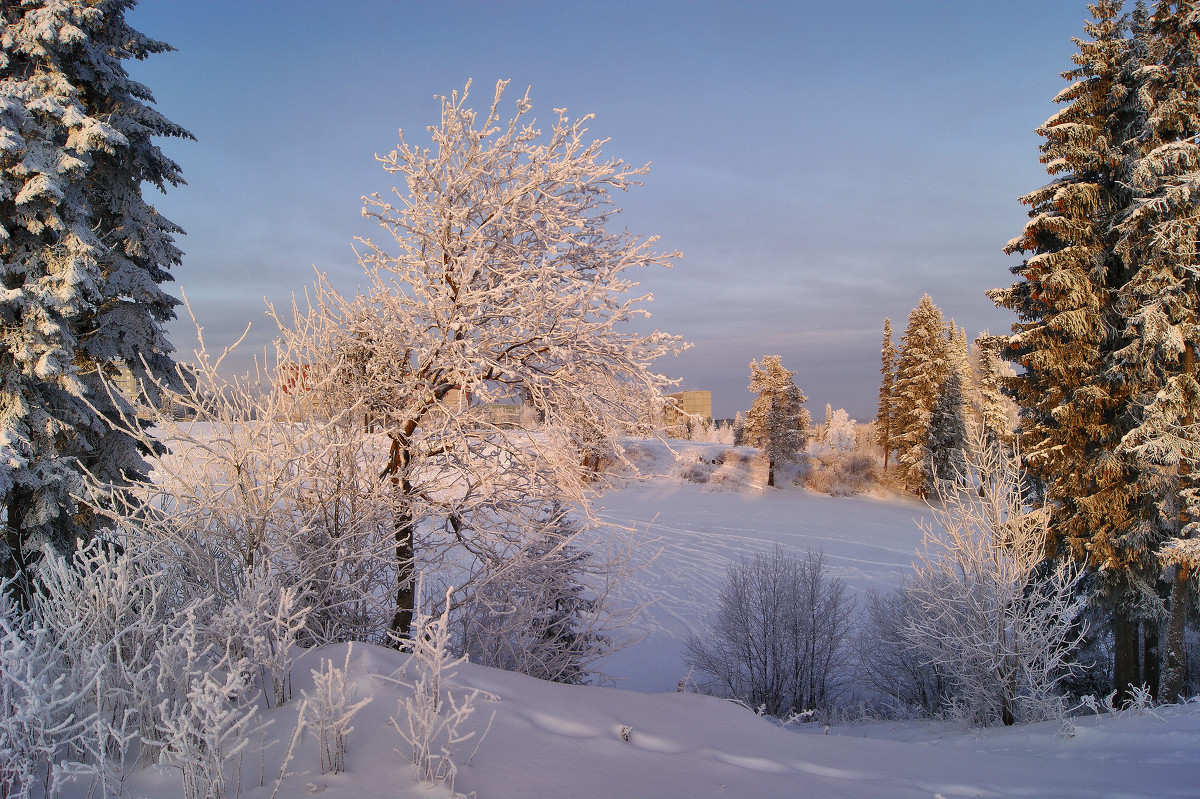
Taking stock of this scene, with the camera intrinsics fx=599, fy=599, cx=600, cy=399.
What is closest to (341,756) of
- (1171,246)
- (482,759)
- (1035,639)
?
(482,759)

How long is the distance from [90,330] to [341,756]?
10.3 meters

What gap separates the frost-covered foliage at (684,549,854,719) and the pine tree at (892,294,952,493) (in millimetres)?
23273

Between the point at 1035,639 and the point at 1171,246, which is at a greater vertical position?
the point at 1171,246

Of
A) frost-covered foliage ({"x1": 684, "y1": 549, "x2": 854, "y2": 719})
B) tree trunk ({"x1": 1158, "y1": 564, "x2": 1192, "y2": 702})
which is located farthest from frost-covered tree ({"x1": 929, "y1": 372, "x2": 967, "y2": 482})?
tree trunk ({"x1": 1158, "y1": 564, "x2": 1192, "y2": 702})

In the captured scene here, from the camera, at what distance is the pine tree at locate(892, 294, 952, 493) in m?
37.1

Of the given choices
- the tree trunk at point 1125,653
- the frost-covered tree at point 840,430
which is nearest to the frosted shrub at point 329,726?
the tree trunk at point 1125,653

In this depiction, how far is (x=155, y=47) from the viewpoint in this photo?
10.5m

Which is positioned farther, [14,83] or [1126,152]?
[1126,152]

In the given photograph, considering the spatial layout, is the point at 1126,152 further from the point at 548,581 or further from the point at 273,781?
the point at 273,781

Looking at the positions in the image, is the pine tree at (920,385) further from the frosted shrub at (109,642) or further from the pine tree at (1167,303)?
the frosted shrub at (109,642)

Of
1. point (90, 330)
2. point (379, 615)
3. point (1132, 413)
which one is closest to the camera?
point (379, 615)

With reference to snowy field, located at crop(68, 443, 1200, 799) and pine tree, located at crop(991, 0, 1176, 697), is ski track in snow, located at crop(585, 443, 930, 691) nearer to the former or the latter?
pine tree, located at crop(991, 0, 1176, 697)

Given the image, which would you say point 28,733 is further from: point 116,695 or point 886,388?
point 886,388

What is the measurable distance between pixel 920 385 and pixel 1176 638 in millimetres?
28632
